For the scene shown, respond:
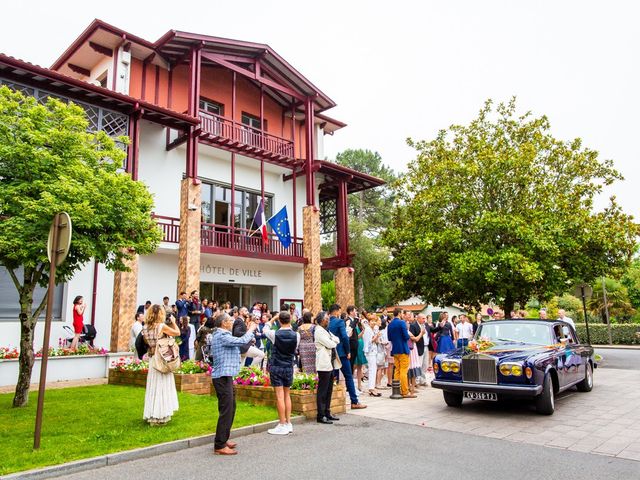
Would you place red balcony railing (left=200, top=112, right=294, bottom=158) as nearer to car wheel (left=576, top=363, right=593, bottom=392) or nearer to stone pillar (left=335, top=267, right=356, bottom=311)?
stone pillar (left=335, top=267, right=356, bottom=311)

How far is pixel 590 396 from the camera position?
1068 centimetres

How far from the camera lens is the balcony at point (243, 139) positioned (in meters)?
19.0

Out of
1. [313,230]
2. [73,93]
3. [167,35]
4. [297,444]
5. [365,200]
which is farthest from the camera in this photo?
[365,200]

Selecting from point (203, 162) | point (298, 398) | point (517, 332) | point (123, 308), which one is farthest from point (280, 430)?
point (203, 162)

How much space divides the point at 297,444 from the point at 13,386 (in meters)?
8.11

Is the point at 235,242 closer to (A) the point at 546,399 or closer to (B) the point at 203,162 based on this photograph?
(B) the point at 203,162

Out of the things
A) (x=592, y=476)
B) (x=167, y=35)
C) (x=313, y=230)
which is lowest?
(x=592, y=476)

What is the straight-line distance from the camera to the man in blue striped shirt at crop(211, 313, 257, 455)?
20.9ft

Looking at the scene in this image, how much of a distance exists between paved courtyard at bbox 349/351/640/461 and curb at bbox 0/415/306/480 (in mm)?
2552

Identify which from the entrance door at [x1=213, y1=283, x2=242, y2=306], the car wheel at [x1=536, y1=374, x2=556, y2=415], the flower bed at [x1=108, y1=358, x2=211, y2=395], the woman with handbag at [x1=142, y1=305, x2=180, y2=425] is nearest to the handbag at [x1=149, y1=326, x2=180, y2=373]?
the woman with handbag at [x1=142, y1=305, x2=180, y2=425]

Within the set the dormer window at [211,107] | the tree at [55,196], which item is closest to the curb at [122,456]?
the tree at [55,196]

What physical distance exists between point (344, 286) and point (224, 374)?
1672cm

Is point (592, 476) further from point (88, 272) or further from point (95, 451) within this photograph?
point (88, 272)

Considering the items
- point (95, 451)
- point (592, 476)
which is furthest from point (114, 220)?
point (592, 476)
